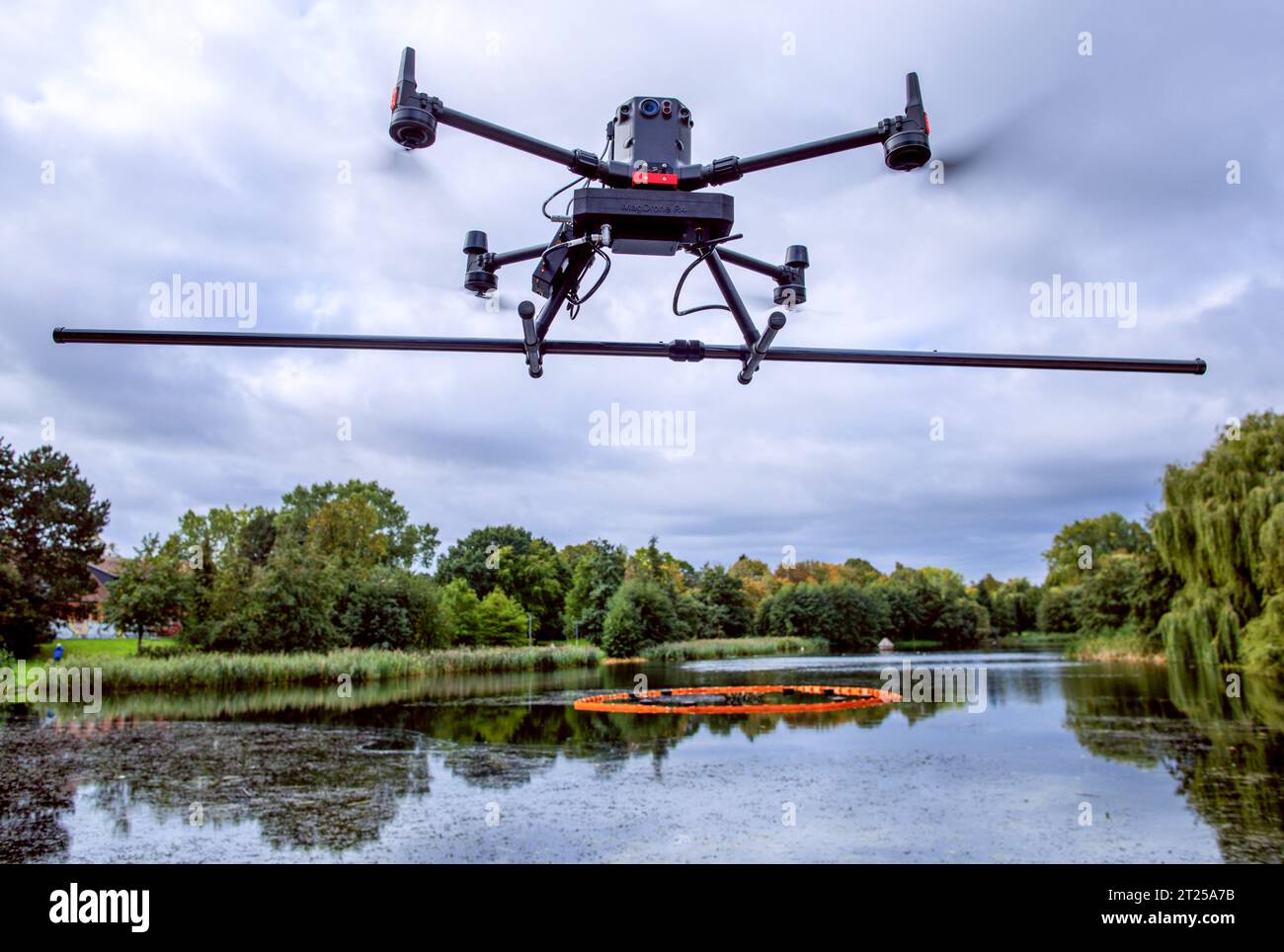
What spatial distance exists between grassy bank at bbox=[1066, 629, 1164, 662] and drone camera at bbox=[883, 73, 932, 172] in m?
24.1

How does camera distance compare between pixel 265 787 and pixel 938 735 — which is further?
pixel 938 735

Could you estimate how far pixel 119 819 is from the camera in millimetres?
6227

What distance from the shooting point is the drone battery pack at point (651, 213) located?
5.80 ft

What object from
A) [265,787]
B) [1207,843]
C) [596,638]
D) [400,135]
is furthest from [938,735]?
[596,638]

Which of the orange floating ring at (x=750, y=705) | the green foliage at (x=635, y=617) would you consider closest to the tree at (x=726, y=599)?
the green foliage at (x=635, y=617)

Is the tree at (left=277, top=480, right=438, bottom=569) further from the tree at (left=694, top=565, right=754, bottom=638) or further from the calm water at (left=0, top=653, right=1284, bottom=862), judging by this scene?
the calm water at (left=0, top=653, right=1284, bottom=862)

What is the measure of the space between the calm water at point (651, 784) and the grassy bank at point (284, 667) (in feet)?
9.12

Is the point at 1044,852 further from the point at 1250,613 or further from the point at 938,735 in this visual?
the point at 1250,613

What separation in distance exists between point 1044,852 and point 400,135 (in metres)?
A: 5.41

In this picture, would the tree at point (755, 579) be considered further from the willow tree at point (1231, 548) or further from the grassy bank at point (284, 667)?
the willow tree at point (1231, 548)

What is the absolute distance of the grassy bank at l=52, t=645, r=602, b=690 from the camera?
15484mm

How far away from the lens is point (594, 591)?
32.0 m

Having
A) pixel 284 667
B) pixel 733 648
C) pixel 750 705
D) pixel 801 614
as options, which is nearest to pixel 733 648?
pixel 733 648

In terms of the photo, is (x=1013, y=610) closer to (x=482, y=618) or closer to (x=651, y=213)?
(x=482, y=618)
